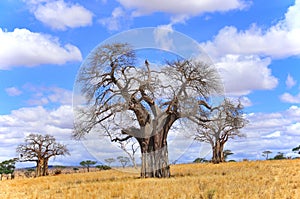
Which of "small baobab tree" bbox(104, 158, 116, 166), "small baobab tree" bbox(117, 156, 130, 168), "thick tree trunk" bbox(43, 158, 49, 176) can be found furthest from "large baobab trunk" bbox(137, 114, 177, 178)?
"thick tree trunk" bbox(43, 158, 49, 176)

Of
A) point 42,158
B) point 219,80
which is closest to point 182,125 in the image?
point 219,80

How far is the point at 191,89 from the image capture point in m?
26.0

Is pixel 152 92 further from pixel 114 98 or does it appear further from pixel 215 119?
pixel 215 119

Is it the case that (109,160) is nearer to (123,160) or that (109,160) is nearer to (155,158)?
(123,160)

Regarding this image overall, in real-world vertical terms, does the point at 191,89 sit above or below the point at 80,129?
above

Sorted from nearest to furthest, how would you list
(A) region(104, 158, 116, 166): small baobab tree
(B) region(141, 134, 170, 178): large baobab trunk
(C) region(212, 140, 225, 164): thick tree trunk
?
(A) region(104, 158, 116, 166): small baobab tree, (B) region(141, 134, 170, 178): large baobab trunk, (C) region(212, 140, 225, 164): thick tree trunk

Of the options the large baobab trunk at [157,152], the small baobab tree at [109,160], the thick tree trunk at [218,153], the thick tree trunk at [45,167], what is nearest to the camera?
the small baobab tree at [109,160]

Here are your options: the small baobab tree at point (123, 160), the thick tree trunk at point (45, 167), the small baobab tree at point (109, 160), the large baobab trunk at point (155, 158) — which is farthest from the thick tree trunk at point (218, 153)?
the small baobab tree at point (109, 160)

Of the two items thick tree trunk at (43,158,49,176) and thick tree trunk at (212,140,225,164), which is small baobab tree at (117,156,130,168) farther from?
thick tree trunk at (43,158,49,176)

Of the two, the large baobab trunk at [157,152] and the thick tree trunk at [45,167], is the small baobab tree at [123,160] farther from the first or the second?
the thick tree trunk at [45,167]

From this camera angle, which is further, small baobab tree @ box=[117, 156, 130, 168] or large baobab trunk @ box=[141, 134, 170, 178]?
large baobab trunk @ box=[141, 134, 170, 178]

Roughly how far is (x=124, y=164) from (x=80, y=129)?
11.6 ft

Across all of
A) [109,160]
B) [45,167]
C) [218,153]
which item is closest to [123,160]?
[109,160]

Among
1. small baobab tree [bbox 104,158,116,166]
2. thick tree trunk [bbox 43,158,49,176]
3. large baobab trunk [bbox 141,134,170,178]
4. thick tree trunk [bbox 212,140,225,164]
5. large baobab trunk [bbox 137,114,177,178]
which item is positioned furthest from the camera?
thick tree trunk [bbox 43,158,49,176]
